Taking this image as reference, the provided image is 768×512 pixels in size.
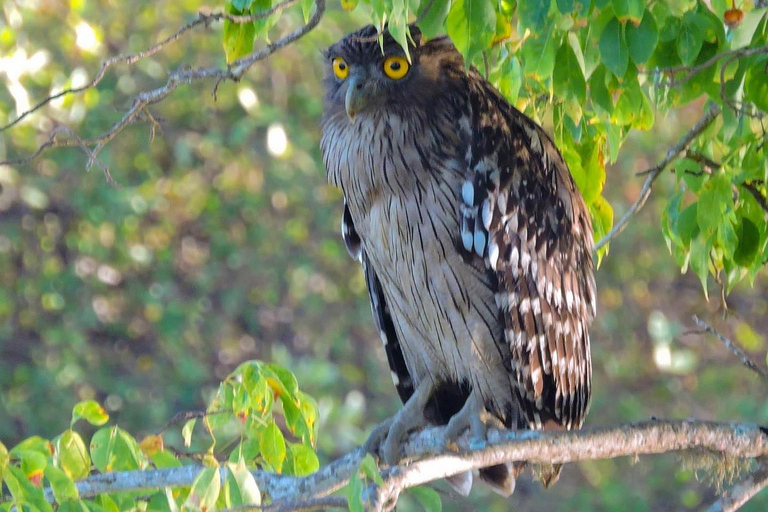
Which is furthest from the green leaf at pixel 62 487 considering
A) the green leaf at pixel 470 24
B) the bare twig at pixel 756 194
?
the bare twig at pixel 756 194

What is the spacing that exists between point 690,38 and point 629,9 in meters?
0.30

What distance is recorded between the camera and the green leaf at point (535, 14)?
1.82 meters

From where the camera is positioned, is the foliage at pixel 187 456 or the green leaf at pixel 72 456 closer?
the foliage at pixel 187 456

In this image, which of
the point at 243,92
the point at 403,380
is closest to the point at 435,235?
the point at 403,380

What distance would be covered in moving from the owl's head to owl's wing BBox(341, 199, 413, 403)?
388 mm

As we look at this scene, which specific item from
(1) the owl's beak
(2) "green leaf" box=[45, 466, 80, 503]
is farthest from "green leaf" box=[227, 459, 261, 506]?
(1) the owl's beak

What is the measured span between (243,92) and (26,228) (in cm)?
164

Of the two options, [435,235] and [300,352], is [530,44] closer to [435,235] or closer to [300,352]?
[435,235]

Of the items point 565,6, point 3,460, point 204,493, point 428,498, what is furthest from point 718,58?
point 3,460

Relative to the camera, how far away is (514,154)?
284 cm

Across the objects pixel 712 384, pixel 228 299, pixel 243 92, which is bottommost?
pixel 712 384

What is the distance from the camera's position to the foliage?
5.47 feet

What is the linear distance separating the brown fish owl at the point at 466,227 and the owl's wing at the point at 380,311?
0.44ft

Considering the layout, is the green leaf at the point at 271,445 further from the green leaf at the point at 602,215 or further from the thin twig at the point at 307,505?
the green leaf at the point at 602,215
